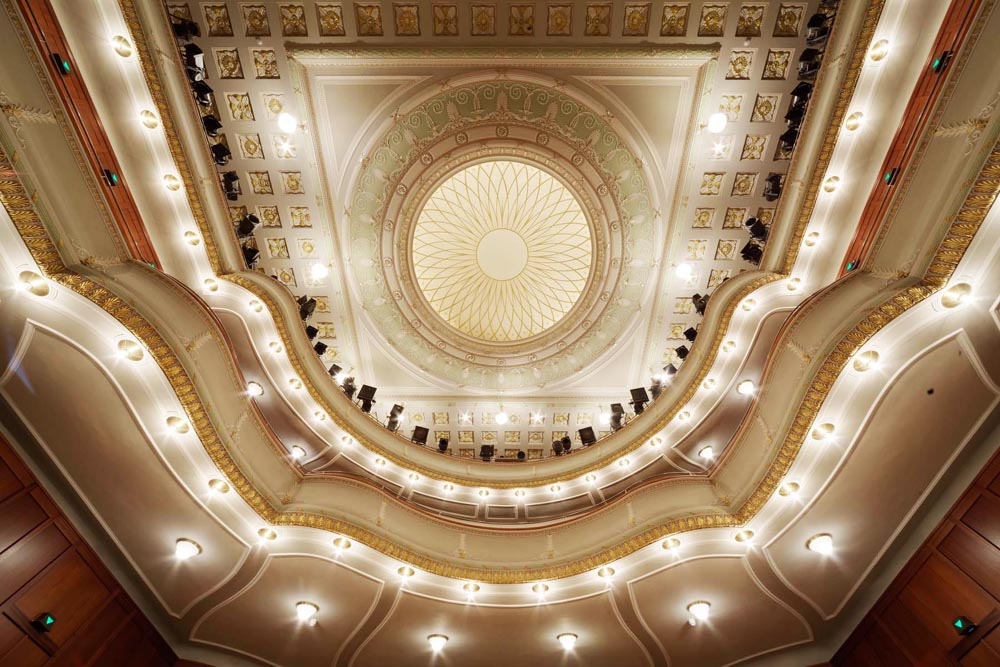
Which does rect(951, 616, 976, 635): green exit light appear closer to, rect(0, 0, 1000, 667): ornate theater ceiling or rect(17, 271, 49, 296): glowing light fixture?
rect(0, 0, 1000, 667): ornate theater ceiling

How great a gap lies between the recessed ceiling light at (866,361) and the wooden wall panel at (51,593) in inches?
403

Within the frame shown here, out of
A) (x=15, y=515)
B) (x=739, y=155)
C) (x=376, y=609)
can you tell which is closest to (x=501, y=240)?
(x=739, y=155)

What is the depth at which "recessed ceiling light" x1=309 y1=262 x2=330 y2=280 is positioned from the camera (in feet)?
37.5

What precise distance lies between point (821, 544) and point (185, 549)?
876cm

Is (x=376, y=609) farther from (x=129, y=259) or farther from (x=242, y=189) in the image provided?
(x=242, y=189)

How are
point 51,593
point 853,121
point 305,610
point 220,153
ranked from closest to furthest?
point 51,593
point 305,610
point 853,121
point 220,153

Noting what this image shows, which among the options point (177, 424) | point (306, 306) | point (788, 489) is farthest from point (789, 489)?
point (306, 306)

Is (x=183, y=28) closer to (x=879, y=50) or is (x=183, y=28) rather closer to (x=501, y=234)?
(x=501, y=234)

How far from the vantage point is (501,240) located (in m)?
12.5

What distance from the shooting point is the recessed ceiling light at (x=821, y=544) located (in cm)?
636

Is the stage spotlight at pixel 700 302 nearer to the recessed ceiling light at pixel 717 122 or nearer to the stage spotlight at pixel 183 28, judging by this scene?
the recessed ceiling light at pixel 717 122

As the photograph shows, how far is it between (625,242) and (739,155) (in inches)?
120

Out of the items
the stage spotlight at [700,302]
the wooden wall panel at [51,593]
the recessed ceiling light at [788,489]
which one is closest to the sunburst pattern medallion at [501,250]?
the stage spotlight at [700,302]

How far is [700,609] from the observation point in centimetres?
701
